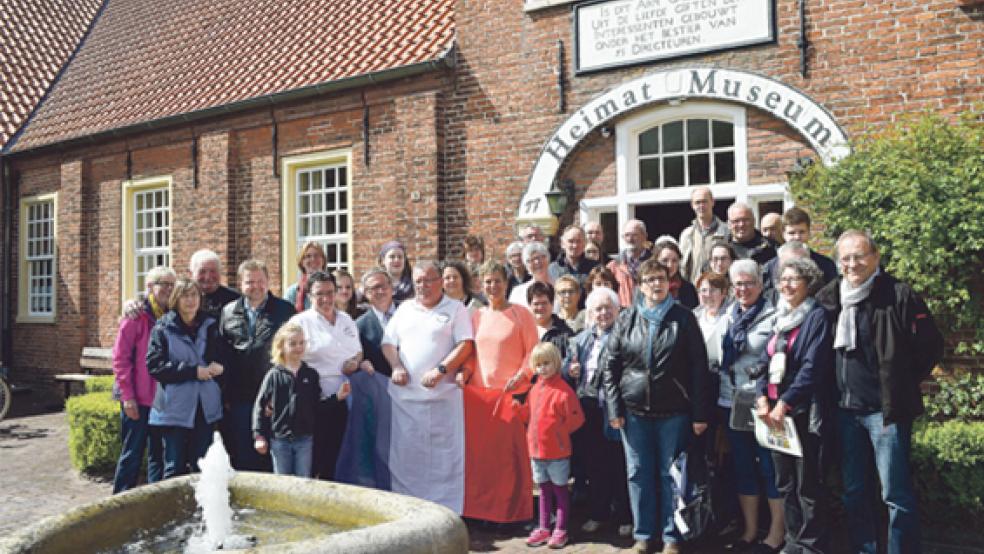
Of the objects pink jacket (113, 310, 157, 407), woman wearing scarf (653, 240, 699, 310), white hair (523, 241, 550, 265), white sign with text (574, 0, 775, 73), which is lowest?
pink jacket (113, 310, 157, 407)

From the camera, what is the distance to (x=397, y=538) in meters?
2.92

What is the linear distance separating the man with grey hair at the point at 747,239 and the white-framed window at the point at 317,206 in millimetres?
6480

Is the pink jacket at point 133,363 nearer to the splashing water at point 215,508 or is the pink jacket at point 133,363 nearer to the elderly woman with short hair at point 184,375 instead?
the elderly woman with short hair at point 184,375

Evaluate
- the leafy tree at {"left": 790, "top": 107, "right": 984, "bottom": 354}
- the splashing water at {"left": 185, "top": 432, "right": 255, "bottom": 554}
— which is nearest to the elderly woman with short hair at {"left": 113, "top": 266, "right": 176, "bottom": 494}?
the splashing water at {"left": 185, "top": 432, "right": 255, "bottom": 554}

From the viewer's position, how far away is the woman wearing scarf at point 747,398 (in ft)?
16.7

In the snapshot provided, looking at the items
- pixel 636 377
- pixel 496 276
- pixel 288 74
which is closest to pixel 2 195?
pixel 288 74

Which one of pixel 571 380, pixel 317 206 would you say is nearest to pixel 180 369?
pixel 571 380

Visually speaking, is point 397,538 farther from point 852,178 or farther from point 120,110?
point 120,110

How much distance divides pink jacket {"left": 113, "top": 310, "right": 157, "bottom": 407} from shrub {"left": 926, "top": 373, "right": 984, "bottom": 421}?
20.2ft

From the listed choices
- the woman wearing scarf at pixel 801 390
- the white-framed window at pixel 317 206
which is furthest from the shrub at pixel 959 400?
the white-framed window at pixel 317 206

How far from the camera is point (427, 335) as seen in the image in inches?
239

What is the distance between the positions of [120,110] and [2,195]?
158 inches

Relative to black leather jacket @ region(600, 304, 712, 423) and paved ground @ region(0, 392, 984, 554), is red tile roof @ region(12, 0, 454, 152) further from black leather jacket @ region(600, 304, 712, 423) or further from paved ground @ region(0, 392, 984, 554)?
black leather jacket @ region(600, 304, 712, 423)

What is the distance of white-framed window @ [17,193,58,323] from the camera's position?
16125mm
